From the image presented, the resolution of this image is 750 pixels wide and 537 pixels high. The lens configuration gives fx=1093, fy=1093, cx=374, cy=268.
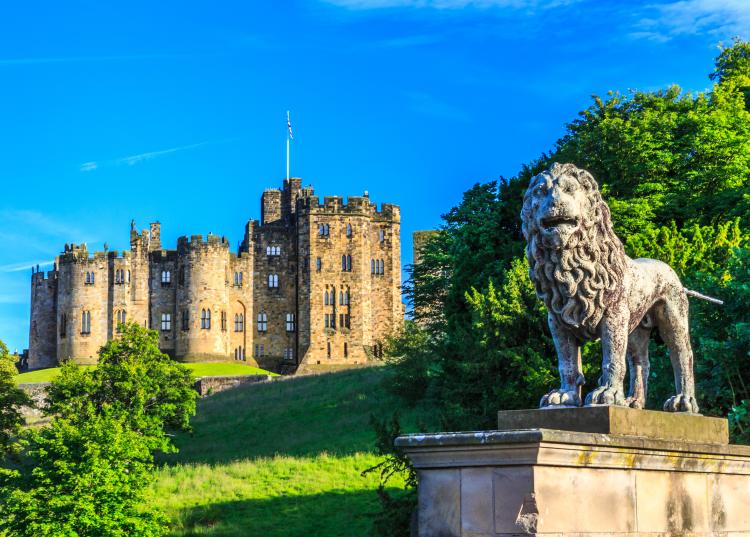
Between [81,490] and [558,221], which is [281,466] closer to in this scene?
[81,490]

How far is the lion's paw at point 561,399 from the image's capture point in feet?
33.3

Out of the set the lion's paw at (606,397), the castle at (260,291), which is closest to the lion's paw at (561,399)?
the lion's paw at (606,397)

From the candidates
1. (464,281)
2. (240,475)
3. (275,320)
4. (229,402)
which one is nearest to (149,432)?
(240,475)

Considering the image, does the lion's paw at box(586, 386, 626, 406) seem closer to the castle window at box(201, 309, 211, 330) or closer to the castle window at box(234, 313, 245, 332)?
the castle window at box(201, 309, 211, 330)

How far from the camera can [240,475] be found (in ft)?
146

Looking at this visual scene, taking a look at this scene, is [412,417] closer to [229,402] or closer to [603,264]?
[229,402]

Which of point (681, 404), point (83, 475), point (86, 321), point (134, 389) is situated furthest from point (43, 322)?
point (681, 404)

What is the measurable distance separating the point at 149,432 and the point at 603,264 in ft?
139

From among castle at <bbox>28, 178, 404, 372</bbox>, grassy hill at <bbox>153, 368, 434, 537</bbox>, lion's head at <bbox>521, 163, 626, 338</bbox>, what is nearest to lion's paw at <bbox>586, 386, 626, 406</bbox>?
lion's head at <bbox>521, 163, 626, 338</bbox>

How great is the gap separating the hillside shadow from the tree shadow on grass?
6.19 m

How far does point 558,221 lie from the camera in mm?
10156

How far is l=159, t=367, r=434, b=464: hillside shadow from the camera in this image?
1996 inches

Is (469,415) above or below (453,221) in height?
below

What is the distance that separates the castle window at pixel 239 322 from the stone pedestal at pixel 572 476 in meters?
94.7
